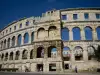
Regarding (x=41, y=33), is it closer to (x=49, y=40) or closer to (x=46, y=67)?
(x=49, y=40)

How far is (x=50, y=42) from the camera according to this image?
20953 millimetres

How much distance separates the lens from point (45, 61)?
2003 centimetres

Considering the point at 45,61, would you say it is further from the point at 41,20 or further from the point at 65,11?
the point at 65,11

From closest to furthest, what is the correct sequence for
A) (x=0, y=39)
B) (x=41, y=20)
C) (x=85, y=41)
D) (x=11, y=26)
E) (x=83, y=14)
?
(x=41, y=20) → (x=85, y=41) → (x=83, y=14) → (x=11, y=26) → (x=0, y=39)

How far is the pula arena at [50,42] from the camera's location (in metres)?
20.8

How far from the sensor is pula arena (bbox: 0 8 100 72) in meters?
20.8

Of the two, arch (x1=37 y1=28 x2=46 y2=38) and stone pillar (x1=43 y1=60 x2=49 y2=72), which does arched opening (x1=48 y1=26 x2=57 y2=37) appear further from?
stone pillar (x1=43 y1=60 x2=49 y2=72)

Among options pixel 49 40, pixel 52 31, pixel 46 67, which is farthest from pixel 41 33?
pixel 46 67

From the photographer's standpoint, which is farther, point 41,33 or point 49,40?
point 41,33

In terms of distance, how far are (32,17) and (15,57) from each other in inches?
454

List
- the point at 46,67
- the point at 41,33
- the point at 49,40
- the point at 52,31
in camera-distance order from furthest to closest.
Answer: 1. the point at 41,33
2. the point at 52,31
3. the point at 49,40
4. the point at 46,67

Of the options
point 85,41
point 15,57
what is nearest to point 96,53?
point 85,41

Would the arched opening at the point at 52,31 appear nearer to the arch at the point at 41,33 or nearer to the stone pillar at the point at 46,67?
the arch at the point at 41,33

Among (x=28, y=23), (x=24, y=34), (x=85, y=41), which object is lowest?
(x=85, y=41)
